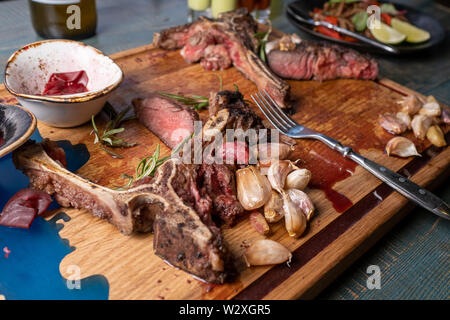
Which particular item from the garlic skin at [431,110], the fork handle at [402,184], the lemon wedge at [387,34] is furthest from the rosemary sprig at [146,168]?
the lemon wedge at [387,34]

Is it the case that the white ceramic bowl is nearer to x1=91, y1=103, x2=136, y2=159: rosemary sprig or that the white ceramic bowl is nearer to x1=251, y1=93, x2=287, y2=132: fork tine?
x1=91, y1=103, x2=136, y2=159: rosemary sprig

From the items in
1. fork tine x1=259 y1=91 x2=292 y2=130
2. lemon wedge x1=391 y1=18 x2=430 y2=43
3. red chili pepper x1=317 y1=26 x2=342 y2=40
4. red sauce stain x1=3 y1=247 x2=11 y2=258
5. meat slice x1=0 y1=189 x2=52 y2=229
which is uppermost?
lemon wedge x1=391 y1=18 x2=430 y2=43

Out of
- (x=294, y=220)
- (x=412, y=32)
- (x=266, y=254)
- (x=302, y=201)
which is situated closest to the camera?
(x=266, y=254)

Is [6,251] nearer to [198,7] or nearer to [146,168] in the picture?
[146,168]

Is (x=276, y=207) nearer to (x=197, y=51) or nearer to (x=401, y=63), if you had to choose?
(x=197, y=51)

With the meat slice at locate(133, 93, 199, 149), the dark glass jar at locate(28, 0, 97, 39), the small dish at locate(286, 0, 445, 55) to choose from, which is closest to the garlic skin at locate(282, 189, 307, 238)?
the meat slice at locate(133, 93, 199, 149)

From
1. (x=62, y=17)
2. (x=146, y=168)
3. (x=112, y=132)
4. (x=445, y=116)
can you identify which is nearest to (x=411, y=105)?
(x=445, y=116)
